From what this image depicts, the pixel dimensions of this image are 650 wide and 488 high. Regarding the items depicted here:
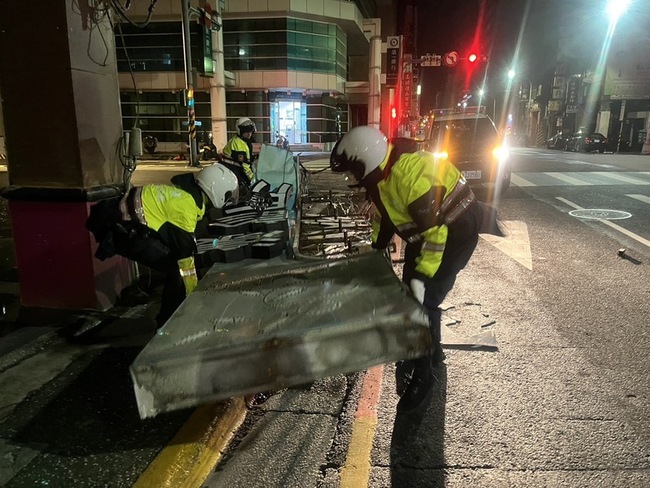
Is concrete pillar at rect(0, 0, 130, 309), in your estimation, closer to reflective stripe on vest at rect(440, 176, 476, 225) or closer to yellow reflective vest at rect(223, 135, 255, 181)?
reflective stripe on vest at rect(440, 176, 476, 225)

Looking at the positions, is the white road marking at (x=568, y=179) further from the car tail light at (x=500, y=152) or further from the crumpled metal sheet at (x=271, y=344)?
the crumpled metal sheet at (x=271, y=344)

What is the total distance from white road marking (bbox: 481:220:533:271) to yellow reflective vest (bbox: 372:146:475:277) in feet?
11.8

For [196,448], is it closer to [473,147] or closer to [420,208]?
[420,208]

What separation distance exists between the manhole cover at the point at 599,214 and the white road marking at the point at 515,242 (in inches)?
53.7

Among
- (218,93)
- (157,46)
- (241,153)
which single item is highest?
(157,46)

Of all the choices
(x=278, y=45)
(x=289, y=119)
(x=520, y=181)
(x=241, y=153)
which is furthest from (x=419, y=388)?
(x=278, y=45)

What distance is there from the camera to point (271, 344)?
2.55m

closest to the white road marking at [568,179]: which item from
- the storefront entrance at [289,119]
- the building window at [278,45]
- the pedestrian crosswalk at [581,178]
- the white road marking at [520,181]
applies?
the pedestrian crosswalk at [581,178]

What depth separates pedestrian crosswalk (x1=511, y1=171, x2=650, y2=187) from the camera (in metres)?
13.6

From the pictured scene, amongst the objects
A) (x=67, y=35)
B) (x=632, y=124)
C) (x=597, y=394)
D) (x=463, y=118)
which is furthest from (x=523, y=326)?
(x=632, y=124)

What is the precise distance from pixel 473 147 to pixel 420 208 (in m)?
8.99

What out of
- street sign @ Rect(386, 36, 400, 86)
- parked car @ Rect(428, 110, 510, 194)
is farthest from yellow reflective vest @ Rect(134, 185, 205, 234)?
street sign @ Rect(386, 36, 400, 86)

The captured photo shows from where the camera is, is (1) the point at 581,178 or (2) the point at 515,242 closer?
(2) the point at 515,242

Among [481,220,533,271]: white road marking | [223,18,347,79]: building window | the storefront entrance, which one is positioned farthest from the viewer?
the storefront entrance
